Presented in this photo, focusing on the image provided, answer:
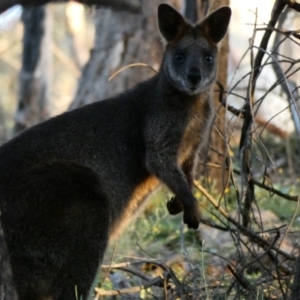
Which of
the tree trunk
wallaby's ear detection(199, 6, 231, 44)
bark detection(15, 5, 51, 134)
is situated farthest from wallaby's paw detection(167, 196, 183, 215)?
bark detection(15, 5, 51, 134)

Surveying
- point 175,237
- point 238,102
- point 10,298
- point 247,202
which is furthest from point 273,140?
point 10,298

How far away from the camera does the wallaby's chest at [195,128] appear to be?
593 centimetres

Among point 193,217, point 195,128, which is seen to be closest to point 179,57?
point 195,128

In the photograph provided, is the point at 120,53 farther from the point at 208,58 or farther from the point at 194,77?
the point at 194,77

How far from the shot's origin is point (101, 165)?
565 centimetres

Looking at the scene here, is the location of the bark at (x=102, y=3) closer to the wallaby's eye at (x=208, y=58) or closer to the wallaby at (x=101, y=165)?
the wallaby at (x=101, y=165)

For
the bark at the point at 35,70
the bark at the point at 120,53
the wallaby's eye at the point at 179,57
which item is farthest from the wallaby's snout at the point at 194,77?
the bark at the point at 35,70

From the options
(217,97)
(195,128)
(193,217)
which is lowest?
(217,97)

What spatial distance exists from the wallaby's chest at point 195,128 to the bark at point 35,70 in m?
8.11

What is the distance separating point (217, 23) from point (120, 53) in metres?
5.28

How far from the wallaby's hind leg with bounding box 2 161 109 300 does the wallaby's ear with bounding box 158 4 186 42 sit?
155cm

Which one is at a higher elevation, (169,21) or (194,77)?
(169,21)

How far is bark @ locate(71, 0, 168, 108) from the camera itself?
11.0 metres

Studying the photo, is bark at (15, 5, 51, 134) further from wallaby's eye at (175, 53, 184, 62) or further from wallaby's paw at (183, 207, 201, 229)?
wallaby's paw at (183, 207, 201, 229)
